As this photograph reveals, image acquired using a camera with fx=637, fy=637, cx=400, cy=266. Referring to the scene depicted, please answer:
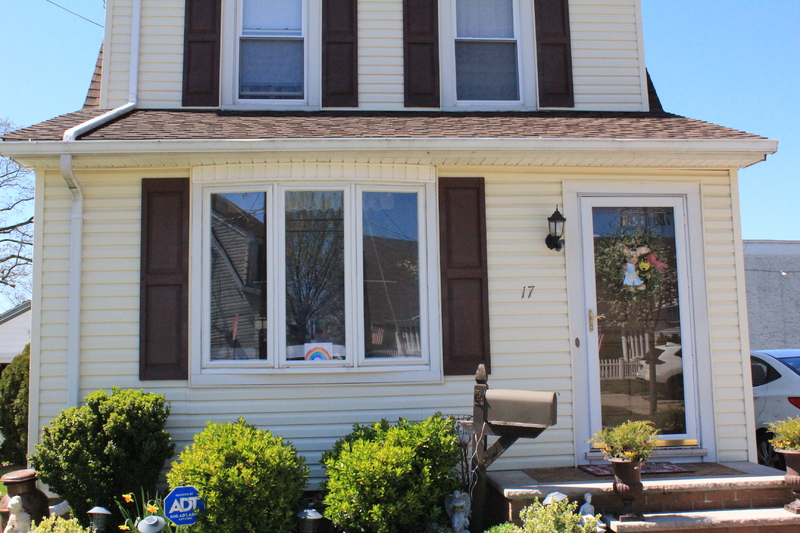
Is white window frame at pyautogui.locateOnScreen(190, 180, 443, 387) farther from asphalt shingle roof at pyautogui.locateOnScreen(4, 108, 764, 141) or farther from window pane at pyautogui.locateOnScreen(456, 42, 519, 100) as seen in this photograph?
window pane at pyautogui.locateOnScreen(456, 42, 519, 100)

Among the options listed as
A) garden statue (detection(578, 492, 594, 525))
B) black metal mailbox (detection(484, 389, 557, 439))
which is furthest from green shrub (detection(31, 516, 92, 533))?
garden statue (detection(578, 492, 594, 525))

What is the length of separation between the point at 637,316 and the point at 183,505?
13.3ft

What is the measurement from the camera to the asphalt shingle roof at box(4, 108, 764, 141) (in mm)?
5305

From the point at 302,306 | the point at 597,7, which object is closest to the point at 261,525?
the point at 302,306

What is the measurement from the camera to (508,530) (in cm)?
416

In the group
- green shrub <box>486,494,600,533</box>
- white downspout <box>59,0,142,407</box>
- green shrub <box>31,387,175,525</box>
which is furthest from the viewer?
white downspout <box>59,0,142,407</box>

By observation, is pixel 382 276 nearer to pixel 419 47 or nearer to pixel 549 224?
pixel 549 224

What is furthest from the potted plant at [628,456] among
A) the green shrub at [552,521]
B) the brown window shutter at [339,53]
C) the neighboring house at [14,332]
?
the neighboring house at [14,332]

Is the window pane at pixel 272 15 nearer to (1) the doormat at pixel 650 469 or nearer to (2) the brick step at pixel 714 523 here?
(1) the doormat at pixel 650 469

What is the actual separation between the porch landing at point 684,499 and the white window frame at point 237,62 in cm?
409

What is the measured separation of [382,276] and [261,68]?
107 inches

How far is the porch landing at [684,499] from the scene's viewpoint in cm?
442

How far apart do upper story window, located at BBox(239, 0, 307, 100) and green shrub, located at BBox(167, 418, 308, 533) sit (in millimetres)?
3646

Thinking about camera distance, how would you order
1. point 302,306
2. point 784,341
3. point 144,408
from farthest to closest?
1. point 784,341
2. point 302,306
3. point 144,408
